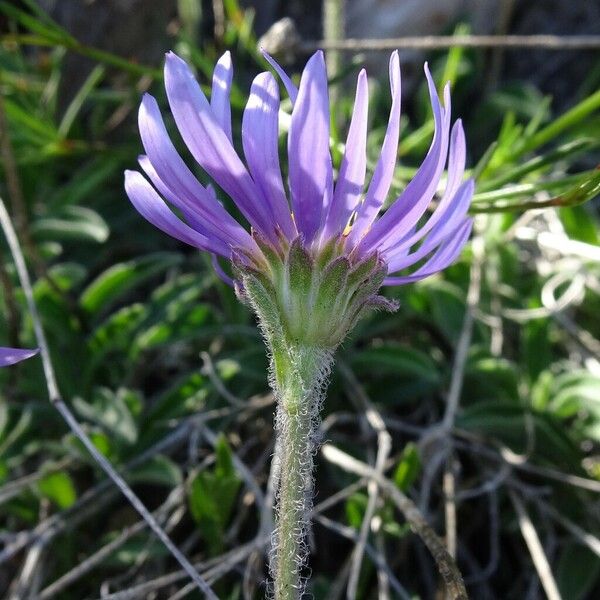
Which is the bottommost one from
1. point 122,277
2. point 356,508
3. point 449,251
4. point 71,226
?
point 356,508

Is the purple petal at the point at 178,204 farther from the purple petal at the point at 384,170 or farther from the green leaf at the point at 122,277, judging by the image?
the green leaf at the point at 122,277

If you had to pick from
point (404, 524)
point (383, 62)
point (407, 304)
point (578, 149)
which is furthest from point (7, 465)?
point (383, 62)

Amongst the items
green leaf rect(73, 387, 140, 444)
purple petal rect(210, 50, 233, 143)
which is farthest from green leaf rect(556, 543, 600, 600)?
purple petal rect(210, 50, 233, 143)

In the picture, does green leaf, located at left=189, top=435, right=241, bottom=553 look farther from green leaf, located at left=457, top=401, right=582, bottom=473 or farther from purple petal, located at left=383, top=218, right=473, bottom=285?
purple petal, located at left=383, top=218, right=473, bottom=285

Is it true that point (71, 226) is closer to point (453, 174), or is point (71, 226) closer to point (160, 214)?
point (160, 214)

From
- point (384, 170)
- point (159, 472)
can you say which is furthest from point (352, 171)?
point (159, 472)
